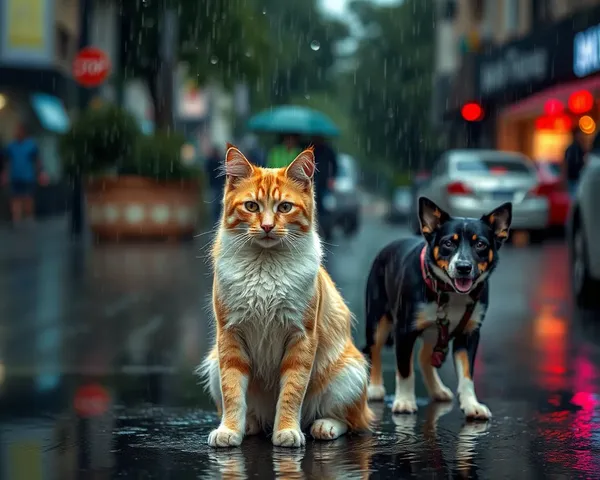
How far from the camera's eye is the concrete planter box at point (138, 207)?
81.3ft

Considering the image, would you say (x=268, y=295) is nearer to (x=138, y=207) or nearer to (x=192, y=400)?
(x=192, y=400)

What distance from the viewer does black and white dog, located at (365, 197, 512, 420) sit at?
623 centimetres

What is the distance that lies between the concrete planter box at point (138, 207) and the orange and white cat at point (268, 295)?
19146 mm

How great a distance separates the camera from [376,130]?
68812 mm

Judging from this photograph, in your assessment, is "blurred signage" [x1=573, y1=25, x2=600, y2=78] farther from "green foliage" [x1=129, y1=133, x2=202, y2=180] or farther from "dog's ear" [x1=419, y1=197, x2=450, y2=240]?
"dog's ear" [x1=419, y1=197, x2=450, y2=240]

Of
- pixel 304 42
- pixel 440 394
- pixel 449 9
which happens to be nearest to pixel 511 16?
pixel 449 9

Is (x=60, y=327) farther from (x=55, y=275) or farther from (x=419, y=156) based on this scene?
(x=419, y=156)

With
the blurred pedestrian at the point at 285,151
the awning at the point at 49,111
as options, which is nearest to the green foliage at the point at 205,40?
the awning at the point at 49,111

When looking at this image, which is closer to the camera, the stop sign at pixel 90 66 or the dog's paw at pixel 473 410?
the dog's paw at pixel 473 410

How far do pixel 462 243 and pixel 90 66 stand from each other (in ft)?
75.4

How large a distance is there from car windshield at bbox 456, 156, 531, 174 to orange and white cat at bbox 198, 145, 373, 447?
61.6 feet

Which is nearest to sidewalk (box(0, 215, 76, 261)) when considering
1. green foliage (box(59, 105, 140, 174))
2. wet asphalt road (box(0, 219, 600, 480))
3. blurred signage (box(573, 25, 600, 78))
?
green foliage (box(59, 105, 140, 174))

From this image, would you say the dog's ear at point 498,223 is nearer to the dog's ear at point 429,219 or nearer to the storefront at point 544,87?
the dog's ear at point 429,219

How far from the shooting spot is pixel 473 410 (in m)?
6.58
